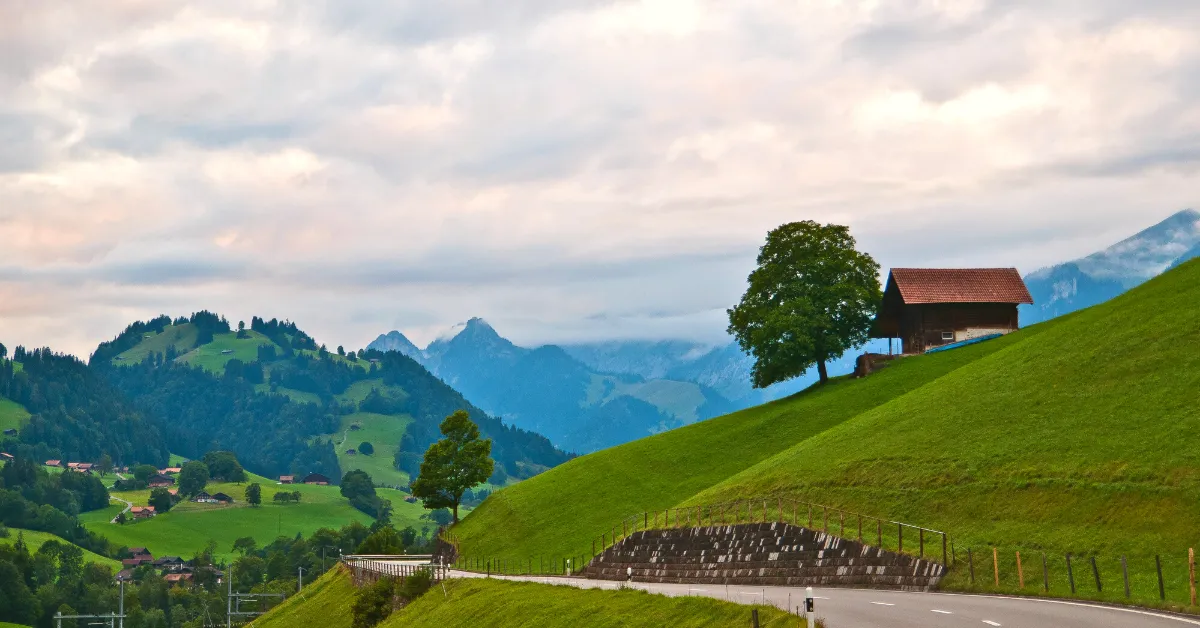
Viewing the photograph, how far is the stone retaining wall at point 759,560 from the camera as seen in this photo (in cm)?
5244

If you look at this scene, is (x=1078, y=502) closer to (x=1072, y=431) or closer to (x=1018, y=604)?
(x=1072, y=431)

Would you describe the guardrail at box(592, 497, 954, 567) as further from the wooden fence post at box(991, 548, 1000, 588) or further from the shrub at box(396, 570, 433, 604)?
the shrub at box(396, 570, 433, 604)

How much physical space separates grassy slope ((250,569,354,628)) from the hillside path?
205 ft

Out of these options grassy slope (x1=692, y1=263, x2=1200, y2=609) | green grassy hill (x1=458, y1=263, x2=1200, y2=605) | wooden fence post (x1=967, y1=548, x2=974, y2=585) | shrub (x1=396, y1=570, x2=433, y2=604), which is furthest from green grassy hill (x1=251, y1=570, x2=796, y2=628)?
green grassy hill (x1=458, y1=263, x2=1200, y2=605)

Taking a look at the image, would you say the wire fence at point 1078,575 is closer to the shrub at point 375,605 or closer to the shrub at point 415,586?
the shrub at point 415,586

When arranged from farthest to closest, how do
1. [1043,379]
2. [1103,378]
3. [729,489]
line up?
[729,489], [1043,379], [1103,378]

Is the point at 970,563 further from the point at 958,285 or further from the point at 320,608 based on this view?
the point at 958,285

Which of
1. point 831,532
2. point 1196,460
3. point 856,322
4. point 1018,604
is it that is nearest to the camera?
point 1018,604

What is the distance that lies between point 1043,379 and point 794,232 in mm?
54983

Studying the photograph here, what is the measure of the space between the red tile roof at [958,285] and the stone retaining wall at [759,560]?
5809 cm

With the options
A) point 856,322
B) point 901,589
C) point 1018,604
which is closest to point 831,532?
point 901,589

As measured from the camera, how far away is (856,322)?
400ft

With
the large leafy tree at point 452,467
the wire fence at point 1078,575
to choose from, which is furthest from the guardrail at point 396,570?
the wire fence at point 1078,575

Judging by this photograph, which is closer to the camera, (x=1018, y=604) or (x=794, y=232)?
(x=1018, y=604)
